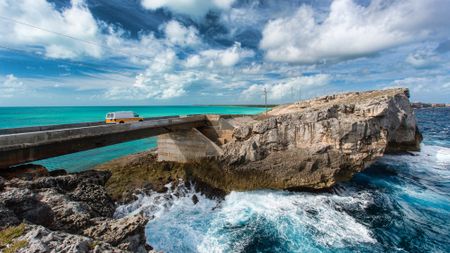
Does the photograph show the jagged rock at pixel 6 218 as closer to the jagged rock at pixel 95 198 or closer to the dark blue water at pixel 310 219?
the jagged rock at pixel 95 198

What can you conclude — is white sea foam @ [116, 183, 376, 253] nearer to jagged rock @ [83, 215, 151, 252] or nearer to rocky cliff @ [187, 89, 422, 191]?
rocky cliff @ [187, 89, 422, 191]

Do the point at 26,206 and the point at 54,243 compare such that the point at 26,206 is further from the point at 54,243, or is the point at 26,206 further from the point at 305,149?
the point at 305,149

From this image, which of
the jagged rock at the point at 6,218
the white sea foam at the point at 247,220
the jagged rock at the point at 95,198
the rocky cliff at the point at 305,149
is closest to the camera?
the jagged rock at the point at 6,218

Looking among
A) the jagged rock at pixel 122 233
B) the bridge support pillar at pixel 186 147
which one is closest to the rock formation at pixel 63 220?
the jagged rock at pixel 122 233

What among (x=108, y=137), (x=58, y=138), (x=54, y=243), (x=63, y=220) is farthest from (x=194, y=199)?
(x=54, y=243)

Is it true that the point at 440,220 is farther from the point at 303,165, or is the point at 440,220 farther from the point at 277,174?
the point at 277,174

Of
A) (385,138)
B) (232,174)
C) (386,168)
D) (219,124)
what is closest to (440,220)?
(385,138)

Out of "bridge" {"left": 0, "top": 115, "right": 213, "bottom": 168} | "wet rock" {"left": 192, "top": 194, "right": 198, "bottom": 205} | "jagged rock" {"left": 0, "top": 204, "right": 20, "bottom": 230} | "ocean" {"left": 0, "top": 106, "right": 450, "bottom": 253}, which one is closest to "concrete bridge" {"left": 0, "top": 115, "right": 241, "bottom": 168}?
"bridge" {"left": 0, "top": 115, "right": 213, "bottom": 168}
